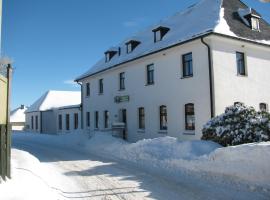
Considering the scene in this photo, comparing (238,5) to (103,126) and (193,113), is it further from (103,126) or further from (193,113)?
(103,126)

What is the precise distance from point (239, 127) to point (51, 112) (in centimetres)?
3132

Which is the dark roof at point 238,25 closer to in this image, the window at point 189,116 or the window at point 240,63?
the window at point 240,63

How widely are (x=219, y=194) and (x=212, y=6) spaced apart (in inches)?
580

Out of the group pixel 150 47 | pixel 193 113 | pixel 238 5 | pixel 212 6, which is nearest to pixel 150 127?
pixel 193 113

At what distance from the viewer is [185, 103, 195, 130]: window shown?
16.9 metres

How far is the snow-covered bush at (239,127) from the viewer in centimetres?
1115

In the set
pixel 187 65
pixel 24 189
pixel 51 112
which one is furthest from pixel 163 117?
pixel 51 112

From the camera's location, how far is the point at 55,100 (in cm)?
4384

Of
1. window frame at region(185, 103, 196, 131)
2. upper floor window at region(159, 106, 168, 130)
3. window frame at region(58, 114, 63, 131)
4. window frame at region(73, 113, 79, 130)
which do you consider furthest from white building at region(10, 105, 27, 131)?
window frame at region(185, 103, 196, 131)

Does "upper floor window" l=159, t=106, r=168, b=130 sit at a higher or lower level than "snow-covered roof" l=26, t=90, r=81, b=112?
lower

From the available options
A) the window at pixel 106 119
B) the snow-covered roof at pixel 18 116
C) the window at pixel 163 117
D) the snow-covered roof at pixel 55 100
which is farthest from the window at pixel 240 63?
the snow-covered roof at pixel 18 116

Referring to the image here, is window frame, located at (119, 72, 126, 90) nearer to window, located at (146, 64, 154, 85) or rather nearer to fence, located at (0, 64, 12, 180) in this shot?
window, located at (146, 64, 154, 85)

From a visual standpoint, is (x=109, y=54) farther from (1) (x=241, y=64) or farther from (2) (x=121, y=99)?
(1) (x=241, y=64)

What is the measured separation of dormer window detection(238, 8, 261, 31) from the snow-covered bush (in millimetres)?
8309
